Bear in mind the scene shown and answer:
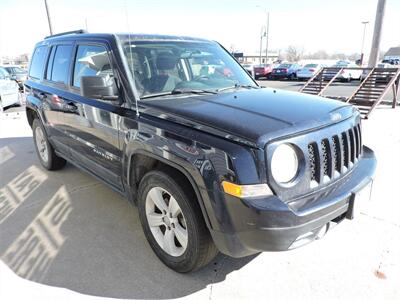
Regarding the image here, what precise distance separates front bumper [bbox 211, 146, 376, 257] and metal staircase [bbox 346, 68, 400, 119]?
8.42m

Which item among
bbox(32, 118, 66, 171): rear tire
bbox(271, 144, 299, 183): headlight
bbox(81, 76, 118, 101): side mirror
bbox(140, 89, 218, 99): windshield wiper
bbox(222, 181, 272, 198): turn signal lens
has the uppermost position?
bbox(81, 76, 118, 101): side mirror

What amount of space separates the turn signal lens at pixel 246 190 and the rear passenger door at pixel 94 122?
1.34 metres

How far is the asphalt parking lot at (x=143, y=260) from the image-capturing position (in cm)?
246

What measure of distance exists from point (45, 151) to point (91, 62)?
2321 mm

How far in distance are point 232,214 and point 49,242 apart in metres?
2.00

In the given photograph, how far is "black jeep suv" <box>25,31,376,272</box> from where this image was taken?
6.62 feet

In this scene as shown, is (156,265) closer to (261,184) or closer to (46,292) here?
(46,292)

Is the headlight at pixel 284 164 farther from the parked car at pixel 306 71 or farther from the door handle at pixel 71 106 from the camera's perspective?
the parked car at pixel 306 71

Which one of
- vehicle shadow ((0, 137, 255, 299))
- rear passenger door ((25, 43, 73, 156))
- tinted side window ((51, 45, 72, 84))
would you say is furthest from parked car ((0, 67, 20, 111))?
tinted side window ((51, 45, 72, 84))

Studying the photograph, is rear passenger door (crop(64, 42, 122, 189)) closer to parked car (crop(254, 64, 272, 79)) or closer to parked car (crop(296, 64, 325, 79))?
parked car (crop(296, 64, 325, 79))

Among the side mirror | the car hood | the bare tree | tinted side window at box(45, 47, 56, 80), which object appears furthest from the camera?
the bare tree

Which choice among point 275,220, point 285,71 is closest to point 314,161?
point 275,220

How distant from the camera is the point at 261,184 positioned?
1992 mm

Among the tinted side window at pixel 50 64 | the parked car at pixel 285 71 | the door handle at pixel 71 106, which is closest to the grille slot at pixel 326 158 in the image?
the door handle at pixel 71 106
